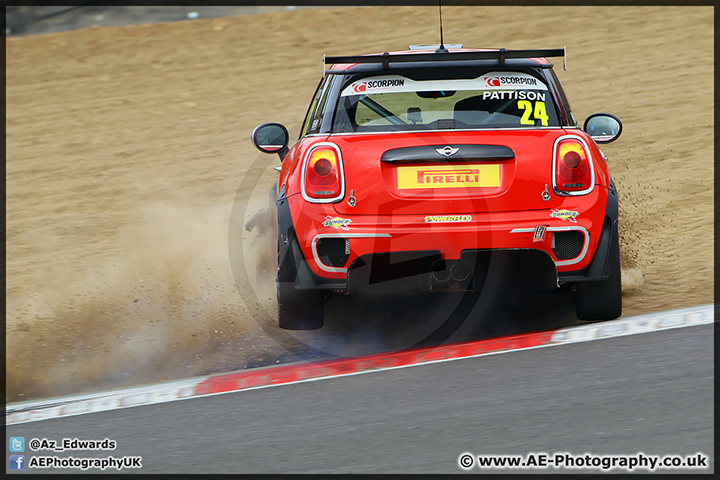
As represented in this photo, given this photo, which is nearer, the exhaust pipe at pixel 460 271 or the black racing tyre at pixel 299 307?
the exhaust pipe at pixel 460 271

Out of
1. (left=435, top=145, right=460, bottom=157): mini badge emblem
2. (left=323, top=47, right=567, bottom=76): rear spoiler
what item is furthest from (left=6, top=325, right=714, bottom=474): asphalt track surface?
(left=323, top=47, right=567, bottom=76): rear spoiler

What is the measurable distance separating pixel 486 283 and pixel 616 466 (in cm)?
179

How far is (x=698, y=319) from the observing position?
5.10 metres

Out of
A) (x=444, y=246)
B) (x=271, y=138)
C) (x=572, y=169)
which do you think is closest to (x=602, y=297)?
(x=572, y=169)

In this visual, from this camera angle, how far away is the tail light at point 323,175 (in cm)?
489

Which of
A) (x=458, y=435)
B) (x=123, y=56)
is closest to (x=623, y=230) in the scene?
(x=458, y=435)

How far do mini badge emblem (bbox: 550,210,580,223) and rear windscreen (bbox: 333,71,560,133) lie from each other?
0.62 metres

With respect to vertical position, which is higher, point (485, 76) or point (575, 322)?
point (485, 76)

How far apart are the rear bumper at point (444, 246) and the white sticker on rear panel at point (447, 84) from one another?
0.85 metres

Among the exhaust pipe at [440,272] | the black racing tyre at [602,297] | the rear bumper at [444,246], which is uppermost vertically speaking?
the rear bumper at [444,246]

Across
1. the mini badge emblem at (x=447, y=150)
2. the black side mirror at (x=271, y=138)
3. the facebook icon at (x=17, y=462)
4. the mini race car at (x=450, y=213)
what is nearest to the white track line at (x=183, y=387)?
the mini race car at (x=450, y=213)

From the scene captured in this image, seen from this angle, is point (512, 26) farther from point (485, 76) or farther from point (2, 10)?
point (485, 76)

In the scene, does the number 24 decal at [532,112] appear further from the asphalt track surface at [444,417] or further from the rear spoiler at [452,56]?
the asphalt track surface at [444,417]

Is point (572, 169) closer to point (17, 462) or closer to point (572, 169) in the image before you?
point (572, 169)
